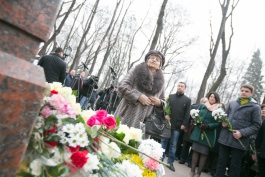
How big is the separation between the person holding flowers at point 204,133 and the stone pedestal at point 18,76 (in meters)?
4.77

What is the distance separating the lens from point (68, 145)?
1167mm

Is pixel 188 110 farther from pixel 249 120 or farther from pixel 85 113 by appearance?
pixel 85 113

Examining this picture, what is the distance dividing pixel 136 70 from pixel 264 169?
335 cm

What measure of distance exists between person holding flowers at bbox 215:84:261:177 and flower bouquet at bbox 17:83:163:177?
3843 mm

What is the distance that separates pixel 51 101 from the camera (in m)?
1.17

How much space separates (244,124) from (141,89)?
2377 mm

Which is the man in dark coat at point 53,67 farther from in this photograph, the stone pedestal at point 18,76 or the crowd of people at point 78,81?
the stone pedestal at point 18,76

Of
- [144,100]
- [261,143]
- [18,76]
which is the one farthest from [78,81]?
[18,76]

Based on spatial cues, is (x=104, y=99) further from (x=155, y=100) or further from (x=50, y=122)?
(x=50, y=122)

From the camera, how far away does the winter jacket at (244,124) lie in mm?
4793

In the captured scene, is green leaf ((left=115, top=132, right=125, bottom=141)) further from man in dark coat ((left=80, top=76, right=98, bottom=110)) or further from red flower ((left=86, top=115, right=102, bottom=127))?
man in dark coat ((left=80, top=76, right=98, bottom=110))

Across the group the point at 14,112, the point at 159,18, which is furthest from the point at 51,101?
the point at 159,18

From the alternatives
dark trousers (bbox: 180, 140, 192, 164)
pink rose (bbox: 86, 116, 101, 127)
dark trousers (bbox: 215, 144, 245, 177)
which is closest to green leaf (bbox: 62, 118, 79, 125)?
pink rose (bbox: 86, 116, 101, 127)

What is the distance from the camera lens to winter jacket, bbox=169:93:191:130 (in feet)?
19.8
